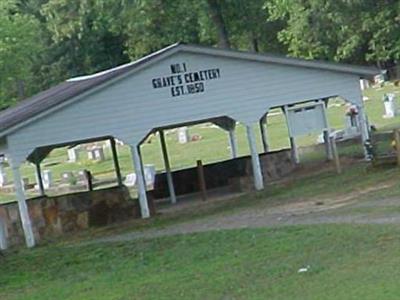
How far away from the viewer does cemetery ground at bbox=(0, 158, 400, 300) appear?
11492 millimetres

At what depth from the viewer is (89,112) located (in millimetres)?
24000

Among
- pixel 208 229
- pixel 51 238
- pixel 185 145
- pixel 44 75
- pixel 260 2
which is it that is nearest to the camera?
pixel 208 229

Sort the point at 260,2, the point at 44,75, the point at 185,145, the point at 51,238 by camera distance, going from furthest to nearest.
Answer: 1. the point at 44,75
2. the point at 185,145
3. the point at 260,2
4. the point at 51,238

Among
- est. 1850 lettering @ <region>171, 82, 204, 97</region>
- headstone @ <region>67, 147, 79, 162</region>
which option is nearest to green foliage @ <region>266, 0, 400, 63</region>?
est. 1850 lettering @ <region>171, 82, 204, 97</region>

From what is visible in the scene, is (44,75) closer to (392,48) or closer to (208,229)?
(392,48)

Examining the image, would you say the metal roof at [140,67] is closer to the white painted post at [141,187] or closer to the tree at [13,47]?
the white painted post at [141,187]

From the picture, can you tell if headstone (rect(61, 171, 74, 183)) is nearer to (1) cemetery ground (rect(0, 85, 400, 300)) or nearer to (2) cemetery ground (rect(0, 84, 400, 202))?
(2) cemetery ground (rect(0, 84, 400, 202))

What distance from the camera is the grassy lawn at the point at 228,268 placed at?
11.1 metres

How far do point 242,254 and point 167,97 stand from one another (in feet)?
35.6

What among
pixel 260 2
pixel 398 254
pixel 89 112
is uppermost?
pixel 260 2

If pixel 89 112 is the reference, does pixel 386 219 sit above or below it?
below

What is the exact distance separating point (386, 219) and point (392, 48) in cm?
2094

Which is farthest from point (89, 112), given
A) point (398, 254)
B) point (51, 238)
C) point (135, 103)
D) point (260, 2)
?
point (260, 2)

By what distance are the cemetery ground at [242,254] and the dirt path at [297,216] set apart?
4 centimetres
